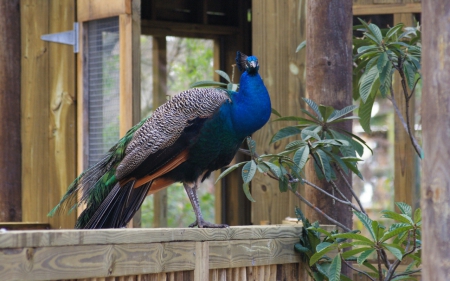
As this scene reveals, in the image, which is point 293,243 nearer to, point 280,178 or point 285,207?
point 280,178

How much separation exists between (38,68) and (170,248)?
3.24 meters

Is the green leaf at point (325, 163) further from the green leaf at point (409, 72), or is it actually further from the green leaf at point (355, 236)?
the green leaf at point (409, 72)

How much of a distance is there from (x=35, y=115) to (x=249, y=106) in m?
2.55

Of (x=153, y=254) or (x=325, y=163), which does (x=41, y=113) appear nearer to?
(x=325, y=163)

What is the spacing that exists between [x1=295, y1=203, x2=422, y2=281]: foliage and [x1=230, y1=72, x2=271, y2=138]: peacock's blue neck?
1.73ft

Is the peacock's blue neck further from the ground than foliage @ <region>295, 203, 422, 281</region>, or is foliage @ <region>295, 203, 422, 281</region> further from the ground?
the peacock's blue neck

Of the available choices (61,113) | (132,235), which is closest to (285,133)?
(132,235)

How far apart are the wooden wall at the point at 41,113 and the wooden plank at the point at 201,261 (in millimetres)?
2782

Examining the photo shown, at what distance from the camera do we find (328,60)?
403cm

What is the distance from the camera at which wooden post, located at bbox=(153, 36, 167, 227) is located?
8031 millimetres

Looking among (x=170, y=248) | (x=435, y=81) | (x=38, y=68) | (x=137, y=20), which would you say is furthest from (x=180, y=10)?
(x=435, y=81)

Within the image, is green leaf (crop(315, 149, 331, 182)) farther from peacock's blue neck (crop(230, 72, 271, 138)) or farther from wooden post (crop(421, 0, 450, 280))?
wooden post (crop(421, 0, 450, 280))

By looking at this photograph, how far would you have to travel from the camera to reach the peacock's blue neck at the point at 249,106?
12.9 ft

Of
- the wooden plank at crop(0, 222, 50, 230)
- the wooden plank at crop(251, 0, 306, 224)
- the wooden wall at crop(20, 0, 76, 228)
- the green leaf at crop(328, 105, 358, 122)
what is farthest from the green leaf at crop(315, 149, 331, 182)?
the wooden wall at crop(20, 0, 76, 228)
